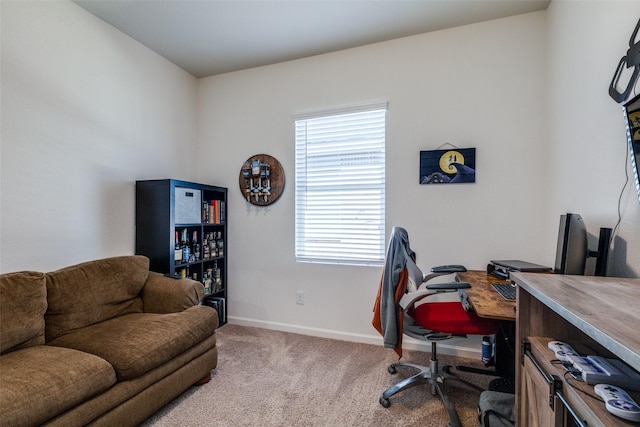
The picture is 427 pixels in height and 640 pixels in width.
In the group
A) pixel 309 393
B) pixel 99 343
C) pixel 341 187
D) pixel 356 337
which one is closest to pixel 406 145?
pixel 341 187

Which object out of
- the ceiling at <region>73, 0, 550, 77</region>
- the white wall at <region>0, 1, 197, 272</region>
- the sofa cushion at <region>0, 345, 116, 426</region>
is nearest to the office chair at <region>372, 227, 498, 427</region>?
the sofa cushion at <region>0, 345, 116, 426</region>

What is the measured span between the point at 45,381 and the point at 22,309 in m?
0.59

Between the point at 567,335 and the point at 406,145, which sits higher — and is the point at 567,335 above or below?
below

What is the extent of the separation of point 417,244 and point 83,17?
329cm

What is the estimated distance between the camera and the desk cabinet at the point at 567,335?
0.66 metres

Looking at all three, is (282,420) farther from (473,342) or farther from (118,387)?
(473,342)

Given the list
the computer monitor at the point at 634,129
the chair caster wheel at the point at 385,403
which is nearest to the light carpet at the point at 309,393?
the chair caster wheel at the point at 385,403

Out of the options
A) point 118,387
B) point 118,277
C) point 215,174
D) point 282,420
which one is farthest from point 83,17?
point 282,420

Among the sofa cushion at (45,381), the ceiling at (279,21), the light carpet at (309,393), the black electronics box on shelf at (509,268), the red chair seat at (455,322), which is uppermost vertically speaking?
the ceiling at (279,21)

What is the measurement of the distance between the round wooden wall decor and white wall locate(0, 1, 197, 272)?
2.79ft

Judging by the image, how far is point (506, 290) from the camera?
168 centimetres

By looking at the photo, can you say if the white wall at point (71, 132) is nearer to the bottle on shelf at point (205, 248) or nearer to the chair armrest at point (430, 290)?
the bottle on shelf at point (205, 248)

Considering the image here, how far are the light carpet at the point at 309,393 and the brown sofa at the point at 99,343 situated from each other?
179mm

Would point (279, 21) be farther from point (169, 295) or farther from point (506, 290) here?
point (506, 290)
